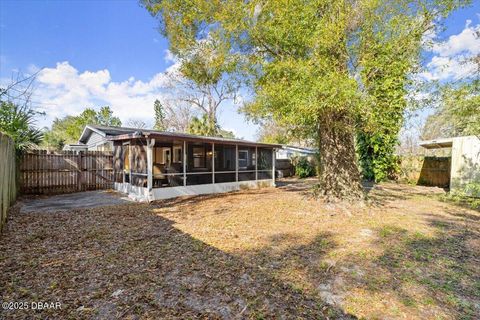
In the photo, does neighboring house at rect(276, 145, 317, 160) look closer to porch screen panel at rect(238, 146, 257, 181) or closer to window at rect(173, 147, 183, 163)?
porch screen panel at rect(238, 146, 257, 181)

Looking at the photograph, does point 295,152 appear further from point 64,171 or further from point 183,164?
point 64,171

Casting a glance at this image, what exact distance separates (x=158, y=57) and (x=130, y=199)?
45.3ft

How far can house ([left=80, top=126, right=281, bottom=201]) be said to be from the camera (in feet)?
30.7

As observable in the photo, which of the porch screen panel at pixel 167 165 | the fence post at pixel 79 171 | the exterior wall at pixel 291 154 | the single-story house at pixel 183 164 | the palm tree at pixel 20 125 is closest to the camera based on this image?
the palm tree at pixel 20 125

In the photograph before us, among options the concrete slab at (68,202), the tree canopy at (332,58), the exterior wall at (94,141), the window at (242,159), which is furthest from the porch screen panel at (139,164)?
the exterior wall at (94,141)

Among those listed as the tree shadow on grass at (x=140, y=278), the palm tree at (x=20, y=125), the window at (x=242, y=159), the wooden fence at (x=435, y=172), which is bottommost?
the tree shadow on grass at (x=140, y=278)

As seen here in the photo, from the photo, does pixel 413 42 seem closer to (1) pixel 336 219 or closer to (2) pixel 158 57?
(1) pixel 336 219

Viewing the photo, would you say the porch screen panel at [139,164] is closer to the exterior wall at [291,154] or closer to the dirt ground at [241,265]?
the dirt ground at [241,265]

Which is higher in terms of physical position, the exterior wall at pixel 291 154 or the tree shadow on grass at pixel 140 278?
the exterior wall at pixel 291 154

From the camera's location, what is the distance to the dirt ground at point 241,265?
2.85 meters

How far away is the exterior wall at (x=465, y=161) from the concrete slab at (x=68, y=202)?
14018mm

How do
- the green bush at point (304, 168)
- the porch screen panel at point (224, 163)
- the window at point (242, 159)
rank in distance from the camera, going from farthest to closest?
the green bush at point (304, 168)
the window at point (242, 159)
the porch screen panel at point (224, 163)

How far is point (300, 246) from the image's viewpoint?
484 centimetres

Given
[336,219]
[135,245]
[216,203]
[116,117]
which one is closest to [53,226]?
[135,245]
